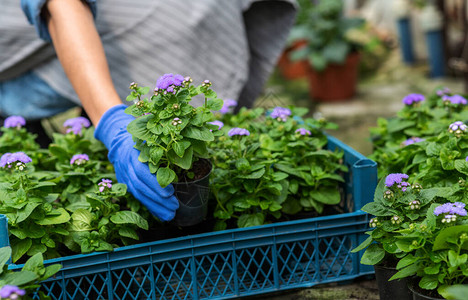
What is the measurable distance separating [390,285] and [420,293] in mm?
138

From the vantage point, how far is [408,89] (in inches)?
192

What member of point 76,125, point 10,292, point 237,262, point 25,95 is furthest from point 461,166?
point 25,95

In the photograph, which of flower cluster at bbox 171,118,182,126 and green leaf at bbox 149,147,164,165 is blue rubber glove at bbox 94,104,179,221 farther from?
flower cluster at bbox 171,118,182,126

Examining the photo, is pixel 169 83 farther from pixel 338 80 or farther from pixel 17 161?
pixel 338 80

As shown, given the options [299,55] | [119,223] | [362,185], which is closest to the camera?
[119,223]

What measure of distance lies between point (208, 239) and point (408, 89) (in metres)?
3.55

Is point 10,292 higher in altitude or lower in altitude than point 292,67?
lower

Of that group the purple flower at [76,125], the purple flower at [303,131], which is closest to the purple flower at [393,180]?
the purple flower at [303,131]

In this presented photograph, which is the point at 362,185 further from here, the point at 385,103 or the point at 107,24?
the point at 385,103

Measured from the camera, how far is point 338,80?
4883 millimetres

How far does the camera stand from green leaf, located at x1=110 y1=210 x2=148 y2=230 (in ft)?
5.50

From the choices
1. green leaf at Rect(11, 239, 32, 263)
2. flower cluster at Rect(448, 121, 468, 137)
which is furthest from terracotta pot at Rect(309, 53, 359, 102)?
green leaf at Rect(11, 239, 32, 263)

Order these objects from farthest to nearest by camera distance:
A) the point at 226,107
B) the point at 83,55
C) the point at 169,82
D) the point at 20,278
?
the point at 226,107
the point at 83,55
the point at 169,82
the point at 20,278

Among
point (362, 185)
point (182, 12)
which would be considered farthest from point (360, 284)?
point (182, 12)
